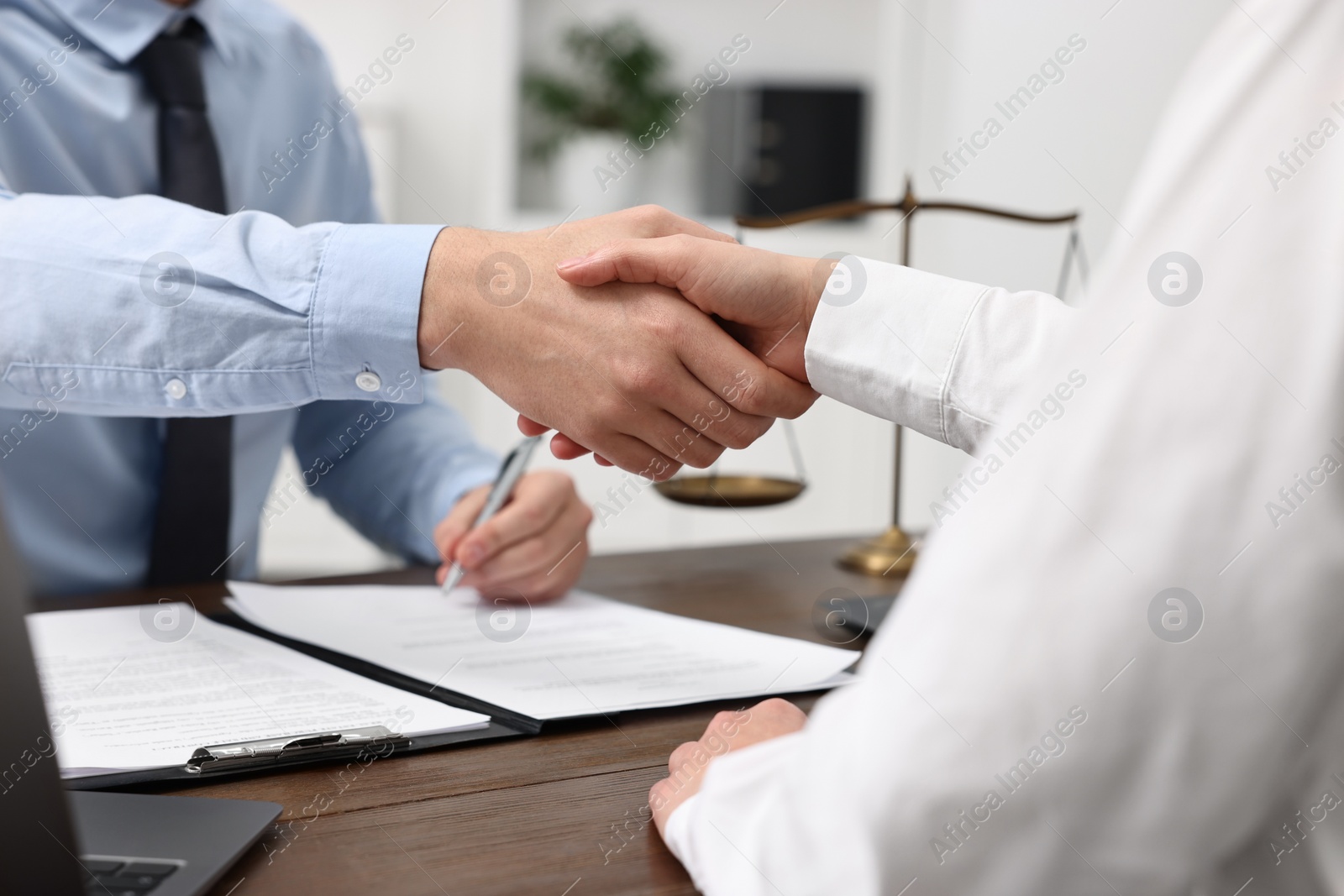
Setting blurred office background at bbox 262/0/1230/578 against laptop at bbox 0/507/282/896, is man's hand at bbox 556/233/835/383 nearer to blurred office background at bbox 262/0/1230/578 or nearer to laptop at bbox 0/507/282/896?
laptop at bbox 0/507/282/896

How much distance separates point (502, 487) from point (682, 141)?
291 cm

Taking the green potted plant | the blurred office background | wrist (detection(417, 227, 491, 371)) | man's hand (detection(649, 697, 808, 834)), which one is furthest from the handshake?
the green potted plant

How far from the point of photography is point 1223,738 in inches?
15.9

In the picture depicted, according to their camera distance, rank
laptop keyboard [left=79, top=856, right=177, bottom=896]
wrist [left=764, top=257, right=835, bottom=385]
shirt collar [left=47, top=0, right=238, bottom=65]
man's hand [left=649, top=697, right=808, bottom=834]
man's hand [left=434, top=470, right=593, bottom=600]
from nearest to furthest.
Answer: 1. laptop keyboard [left=79, top=856, right=177, bottom=896]
2. man's hand [left=649, top=697, right=808, bottom=834]
3. wrist [left=764, top=257, right=835, bottom=385]
4. man's hand [left=434, top=470, right=593, bottom=600]
5. shirt collar [left=47, top=0, right=238, bottom=65]

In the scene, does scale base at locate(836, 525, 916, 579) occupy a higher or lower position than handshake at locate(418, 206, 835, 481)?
lower

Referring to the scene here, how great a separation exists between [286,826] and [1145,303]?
18.4 inches

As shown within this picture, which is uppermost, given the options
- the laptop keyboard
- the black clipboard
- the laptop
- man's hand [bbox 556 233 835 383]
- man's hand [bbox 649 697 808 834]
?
man's hand [bbox 556 233 835 383]

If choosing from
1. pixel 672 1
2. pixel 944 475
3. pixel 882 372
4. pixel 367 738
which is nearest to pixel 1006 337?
pixel 882 372

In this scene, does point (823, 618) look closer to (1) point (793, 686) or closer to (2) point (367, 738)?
(1) point (793, 686)

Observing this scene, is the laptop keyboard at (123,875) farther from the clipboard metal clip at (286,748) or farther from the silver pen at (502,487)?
the silver pen at (502,487)

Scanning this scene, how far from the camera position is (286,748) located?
1.99ft

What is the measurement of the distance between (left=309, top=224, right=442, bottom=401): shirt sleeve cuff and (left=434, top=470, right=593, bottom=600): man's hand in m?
0.22

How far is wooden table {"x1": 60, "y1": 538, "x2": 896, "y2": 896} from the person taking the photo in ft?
1.58

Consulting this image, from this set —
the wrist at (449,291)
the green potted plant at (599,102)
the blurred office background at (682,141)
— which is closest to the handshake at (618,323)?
the wrist at (449,291)
